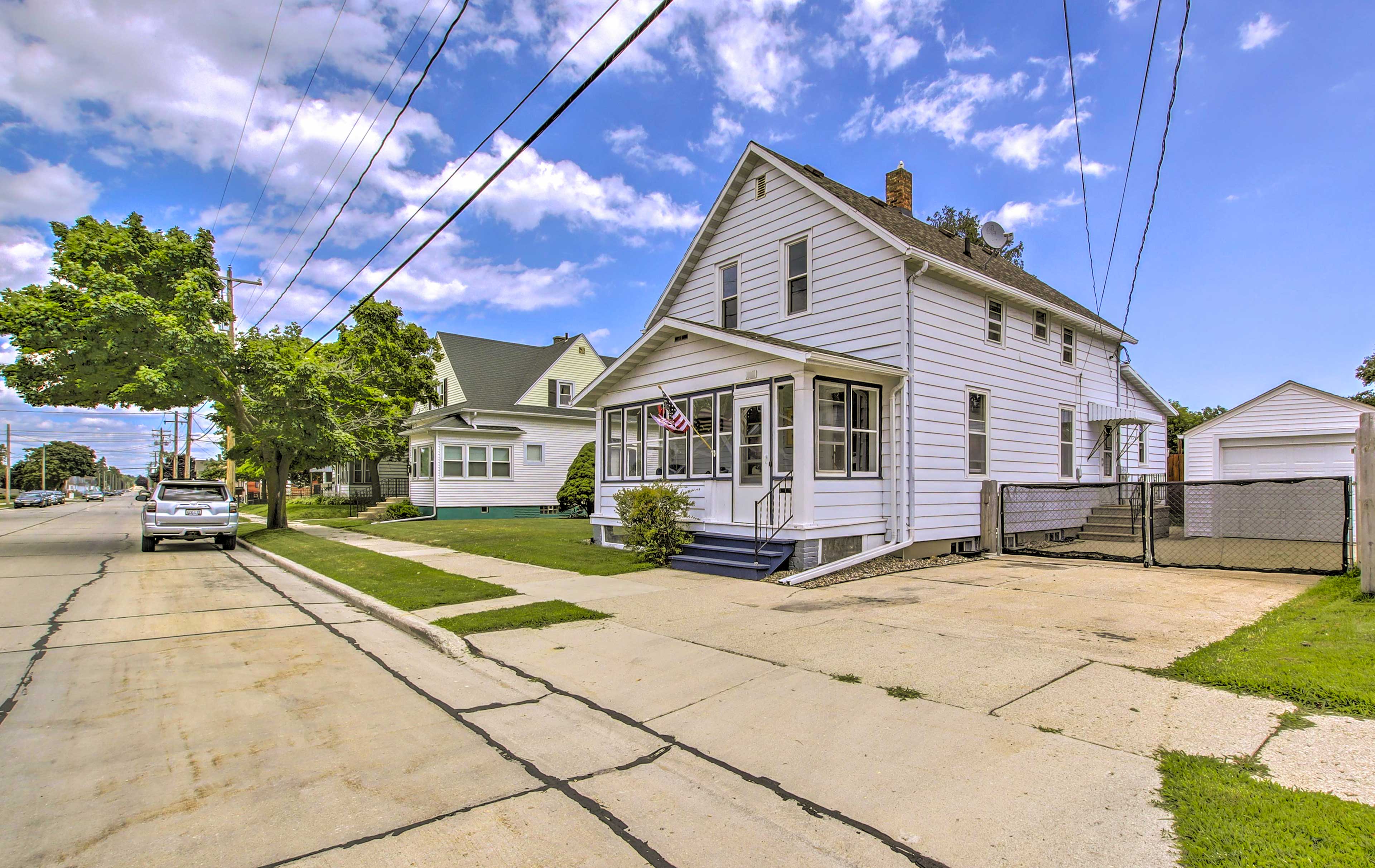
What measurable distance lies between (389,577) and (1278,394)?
20184mm

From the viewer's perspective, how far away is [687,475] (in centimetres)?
1377

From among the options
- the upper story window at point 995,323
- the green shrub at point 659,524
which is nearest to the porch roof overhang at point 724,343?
the green shrub at point 659,524

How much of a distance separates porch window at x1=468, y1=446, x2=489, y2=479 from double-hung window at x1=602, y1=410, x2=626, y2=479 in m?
13.7

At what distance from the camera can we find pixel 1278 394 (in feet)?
55.4

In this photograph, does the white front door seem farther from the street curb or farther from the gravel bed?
the street curb

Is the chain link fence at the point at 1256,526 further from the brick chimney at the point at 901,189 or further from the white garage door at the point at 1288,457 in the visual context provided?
the brick chimney at the point at 901,189

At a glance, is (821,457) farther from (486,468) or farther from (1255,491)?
(486,468)

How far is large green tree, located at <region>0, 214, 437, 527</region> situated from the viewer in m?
16.3

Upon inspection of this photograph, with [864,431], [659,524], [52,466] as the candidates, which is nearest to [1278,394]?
[864,431]

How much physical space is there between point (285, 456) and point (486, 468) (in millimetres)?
8164

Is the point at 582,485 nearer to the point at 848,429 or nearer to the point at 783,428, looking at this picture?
the point at 783,428

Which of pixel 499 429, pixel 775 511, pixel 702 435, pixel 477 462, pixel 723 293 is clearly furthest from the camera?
pixel 499 429

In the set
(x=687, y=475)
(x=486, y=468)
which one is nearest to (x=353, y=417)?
(x=486, y=468)

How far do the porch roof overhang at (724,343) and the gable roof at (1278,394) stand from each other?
11108mm
